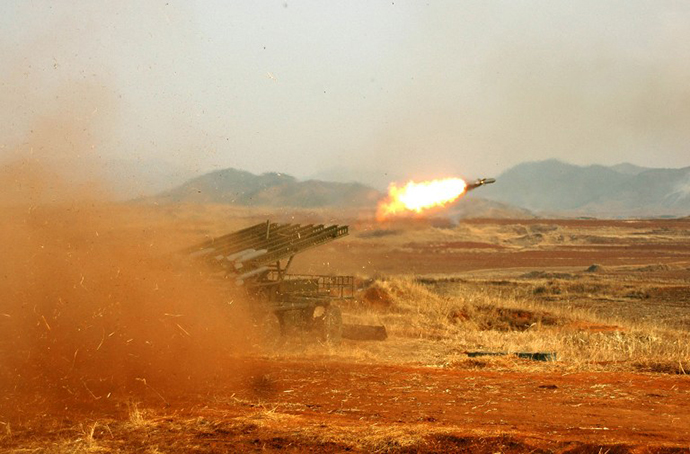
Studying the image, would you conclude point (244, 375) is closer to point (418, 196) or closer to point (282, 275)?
point (282, 275)

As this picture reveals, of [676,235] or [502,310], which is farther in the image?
[676,235]

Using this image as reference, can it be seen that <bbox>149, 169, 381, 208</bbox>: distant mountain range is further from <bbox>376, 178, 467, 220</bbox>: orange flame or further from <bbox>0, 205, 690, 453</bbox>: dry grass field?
<bbox>0, 205, 690, 453</bbox>: dry grass field

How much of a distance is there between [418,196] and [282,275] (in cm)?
717

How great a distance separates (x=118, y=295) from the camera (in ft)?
42.4

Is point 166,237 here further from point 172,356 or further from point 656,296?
point 656,296

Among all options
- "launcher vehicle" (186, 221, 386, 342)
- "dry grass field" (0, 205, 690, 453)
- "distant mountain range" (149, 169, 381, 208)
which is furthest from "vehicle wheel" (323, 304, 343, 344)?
"distant mountain range" (149, 169, 381, 208)

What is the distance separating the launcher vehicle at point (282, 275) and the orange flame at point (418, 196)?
14.5 ft

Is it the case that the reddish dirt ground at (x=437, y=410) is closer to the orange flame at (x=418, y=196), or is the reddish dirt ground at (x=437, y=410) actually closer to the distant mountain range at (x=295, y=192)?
the orange flame at (x=418, y=196)

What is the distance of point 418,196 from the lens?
77.8 feet

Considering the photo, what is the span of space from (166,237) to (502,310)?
12.3 metres

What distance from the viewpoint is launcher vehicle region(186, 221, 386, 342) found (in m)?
17.0

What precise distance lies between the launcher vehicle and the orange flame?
4.43 metres

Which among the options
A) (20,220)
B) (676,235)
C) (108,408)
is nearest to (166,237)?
(20,220)

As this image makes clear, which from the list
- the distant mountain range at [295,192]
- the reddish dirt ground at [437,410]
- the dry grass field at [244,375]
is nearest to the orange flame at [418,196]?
the dry grass field at [244,375]
